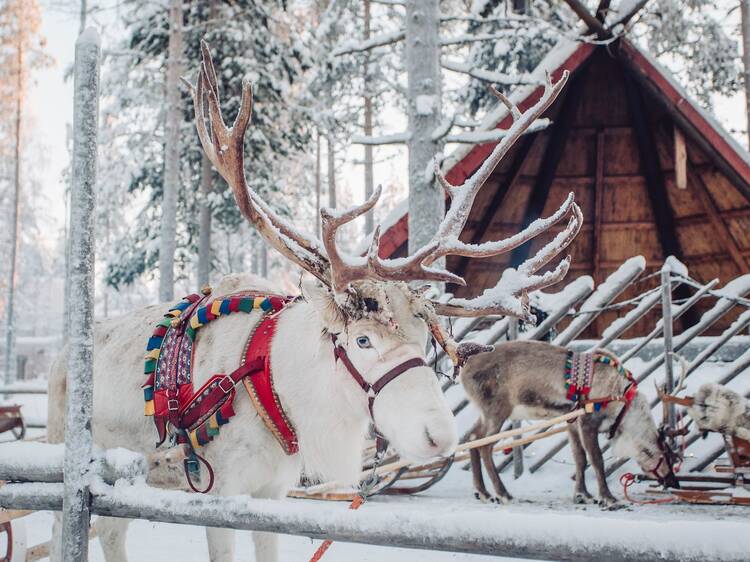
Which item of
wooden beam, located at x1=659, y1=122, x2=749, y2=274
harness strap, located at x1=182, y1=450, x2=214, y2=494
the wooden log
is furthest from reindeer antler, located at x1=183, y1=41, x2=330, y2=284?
wooden beam, located at x1=659, y1=122, x2=749, y2=274

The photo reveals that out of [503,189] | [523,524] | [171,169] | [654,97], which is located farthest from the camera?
[171,169]

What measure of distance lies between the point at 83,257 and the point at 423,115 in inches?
204

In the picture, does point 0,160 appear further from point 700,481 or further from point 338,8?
point 700,481

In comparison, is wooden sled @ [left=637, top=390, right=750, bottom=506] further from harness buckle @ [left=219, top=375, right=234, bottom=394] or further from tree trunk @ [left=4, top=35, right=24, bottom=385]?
tree trunk @ [left=4, top=35, right=24, bottom=385]

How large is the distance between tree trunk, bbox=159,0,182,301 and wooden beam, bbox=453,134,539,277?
16.8 feet

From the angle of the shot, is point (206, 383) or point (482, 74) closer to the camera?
point (206, 383)

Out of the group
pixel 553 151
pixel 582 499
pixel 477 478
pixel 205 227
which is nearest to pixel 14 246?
pixel 205 227

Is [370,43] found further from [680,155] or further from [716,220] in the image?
[716,220]

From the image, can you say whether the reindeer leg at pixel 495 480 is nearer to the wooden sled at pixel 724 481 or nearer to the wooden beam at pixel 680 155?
the wooden sled at pixel 724 481

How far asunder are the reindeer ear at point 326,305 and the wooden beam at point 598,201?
9.04 metres

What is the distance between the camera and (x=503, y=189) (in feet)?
34.4

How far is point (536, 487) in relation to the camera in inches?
266

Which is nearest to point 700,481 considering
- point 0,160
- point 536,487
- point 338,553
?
point 536,487

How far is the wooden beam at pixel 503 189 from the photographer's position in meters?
10.1
